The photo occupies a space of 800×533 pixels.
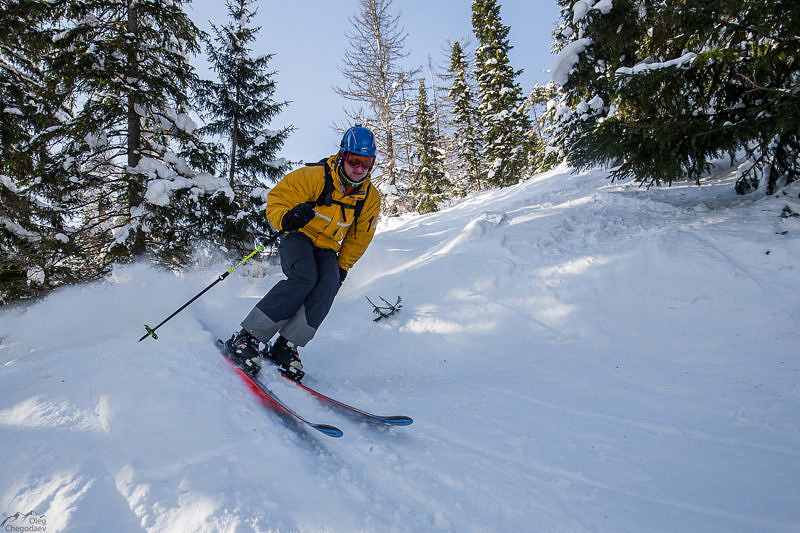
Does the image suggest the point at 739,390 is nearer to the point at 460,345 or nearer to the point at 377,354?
the point at 460,345

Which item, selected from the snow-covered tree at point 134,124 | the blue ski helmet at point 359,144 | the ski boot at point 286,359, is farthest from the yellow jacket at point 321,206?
the snow-covered tree at point 134,124

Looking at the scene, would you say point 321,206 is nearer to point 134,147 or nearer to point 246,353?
point 246,353

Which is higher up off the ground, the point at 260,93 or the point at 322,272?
the point at 260,93

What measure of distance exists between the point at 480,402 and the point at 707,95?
18.6ft

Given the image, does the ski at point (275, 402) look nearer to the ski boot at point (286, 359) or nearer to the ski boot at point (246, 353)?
the ski boot at point (246, 353)

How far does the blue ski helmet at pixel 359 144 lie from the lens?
3.32 metres

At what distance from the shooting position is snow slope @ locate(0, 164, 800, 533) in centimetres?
161

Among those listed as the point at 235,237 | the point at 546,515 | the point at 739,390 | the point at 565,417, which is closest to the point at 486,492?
the point at 546,515

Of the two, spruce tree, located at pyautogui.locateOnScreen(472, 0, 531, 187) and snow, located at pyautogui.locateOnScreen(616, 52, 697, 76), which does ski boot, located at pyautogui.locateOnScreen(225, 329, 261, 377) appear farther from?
spruce tree, located at pyautogui.locateOnScreen(472, 0, 531, 187)

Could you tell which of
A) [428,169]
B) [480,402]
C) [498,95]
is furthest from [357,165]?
[498,95]

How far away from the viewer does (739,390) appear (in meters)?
2.65

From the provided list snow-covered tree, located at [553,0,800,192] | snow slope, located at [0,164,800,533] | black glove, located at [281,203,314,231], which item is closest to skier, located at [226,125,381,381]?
black glove, located at [281,203,314,231]

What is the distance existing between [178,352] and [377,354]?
2.25 metres

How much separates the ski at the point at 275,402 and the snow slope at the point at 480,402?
9 cm
